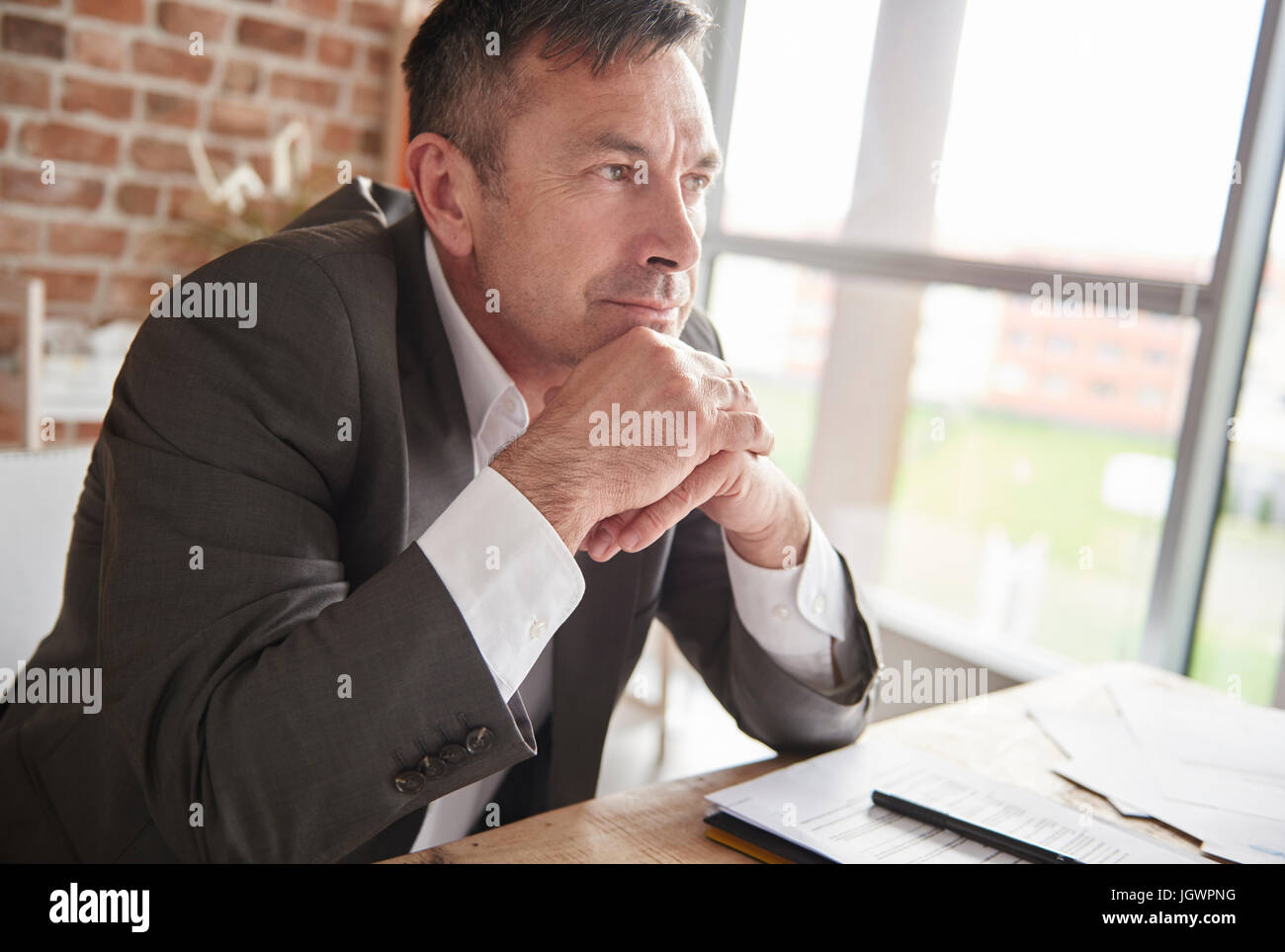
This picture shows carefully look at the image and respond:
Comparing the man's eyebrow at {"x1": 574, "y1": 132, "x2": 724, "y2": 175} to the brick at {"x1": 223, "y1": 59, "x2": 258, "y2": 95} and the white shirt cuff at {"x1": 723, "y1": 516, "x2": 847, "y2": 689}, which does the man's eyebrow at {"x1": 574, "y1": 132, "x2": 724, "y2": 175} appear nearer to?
the white shirt cuff at {"x1": 723, "y1": 516, "x2": 847, "y2": 689}

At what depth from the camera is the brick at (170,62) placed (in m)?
2.74

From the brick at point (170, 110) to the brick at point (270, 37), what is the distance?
0.80 feet

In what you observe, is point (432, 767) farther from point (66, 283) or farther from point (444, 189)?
point (66, 283)

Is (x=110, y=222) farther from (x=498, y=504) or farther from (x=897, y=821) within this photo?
(x=897, y=821)

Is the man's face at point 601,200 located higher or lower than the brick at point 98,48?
lower

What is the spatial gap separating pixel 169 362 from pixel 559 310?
0.42m

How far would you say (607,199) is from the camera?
1132 millimetres

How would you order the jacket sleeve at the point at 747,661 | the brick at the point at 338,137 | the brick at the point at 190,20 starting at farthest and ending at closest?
1. the brick at the point at 338,137
2. the brick at the point at 190,20
3. the jacket sleeve at the point at 747,661

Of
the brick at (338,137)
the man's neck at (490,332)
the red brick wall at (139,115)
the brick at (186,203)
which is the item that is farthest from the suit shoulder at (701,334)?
the brick at (338,137)

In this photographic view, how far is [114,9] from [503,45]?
6.88 feet

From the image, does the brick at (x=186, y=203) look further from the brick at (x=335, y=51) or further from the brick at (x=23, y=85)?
the brick at (x=335, y=51)

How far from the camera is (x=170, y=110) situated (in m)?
2.82

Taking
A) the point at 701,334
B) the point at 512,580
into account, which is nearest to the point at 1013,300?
the point at 701,334
